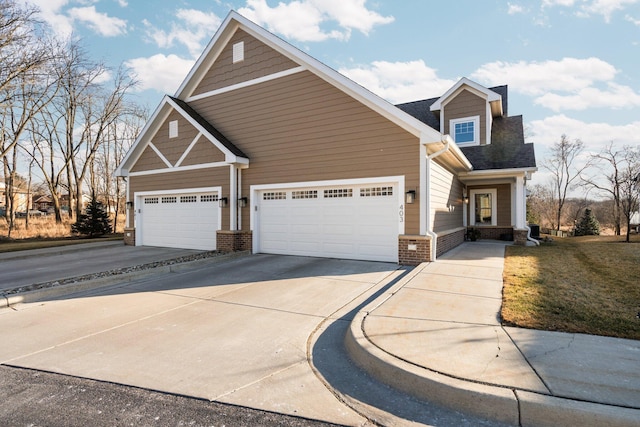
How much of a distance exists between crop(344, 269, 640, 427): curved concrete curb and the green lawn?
6.14ft

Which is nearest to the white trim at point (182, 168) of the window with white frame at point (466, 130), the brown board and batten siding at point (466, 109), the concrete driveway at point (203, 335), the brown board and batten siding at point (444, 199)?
the concrete driveway at point (203, 335)

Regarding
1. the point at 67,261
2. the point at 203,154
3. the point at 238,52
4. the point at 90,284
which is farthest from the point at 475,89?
the point at 67,261

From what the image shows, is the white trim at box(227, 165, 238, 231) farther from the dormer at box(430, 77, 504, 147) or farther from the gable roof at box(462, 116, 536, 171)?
the dormer at box(430, 77, 504, 147)

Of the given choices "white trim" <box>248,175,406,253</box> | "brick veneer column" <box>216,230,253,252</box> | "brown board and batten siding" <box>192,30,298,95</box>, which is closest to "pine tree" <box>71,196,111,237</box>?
"brown board and batten siding" <box>192,30,298,95</box>

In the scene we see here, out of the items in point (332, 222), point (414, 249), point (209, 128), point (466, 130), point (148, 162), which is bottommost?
point (414, 249)

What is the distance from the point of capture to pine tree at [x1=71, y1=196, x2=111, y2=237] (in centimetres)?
2031

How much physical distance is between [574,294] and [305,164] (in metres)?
7.23

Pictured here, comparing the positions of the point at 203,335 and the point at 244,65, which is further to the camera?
the point at 244,65

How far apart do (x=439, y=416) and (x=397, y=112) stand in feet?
24.7

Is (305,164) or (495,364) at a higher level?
(305,164)

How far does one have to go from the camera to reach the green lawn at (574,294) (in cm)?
437

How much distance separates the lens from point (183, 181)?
12695 millimetres

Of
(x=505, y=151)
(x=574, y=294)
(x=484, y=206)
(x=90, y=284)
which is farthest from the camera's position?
(x=484, y=206)

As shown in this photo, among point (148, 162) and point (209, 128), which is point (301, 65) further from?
point (148, 162)
